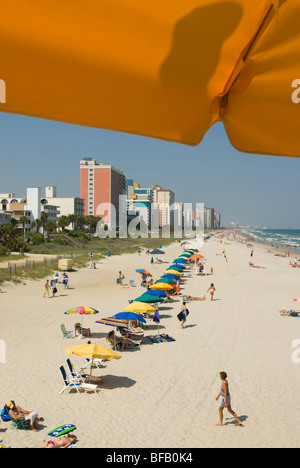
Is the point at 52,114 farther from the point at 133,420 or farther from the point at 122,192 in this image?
the point at 122,192

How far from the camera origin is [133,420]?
744 cm

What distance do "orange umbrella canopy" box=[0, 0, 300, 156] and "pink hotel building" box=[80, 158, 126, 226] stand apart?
390 feet

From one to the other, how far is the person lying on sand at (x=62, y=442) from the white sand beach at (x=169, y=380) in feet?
0.50

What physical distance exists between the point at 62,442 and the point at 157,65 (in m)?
6.54

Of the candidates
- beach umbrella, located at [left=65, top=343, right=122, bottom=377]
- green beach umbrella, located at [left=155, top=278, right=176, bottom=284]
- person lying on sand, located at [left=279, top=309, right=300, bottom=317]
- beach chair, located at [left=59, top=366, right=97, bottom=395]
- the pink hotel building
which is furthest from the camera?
the pink hotel building

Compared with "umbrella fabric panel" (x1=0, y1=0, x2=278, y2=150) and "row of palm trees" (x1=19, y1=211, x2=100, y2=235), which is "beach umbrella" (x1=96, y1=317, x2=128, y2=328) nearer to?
"umbrella fabric panel" (x1=0, y1=0, x2=278, y2=150)

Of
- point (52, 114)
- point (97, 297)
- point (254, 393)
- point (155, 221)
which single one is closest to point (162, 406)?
point (254, 393)

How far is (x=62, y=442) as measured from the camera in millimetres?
6316

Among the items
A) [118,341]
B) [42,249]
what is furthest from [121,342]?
[42,249]

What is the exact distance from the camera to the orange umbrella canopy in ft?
3.98

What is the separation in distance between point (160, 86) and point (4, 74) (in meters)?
0.57

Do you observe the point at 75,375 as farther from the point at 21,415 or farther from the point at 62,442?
the point at 62,442

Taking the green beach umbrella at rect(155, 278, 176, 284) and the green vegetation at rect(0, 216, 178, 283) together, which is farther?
the green vegetation at rect(0, 216, 178, 283)

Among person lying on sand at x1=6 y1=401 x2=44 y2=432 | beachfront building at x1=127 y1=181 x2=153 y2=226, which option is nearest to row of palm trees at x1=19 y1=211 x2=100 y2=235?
beachfront building at x1=127 y1=181 x2=153 y2=226
